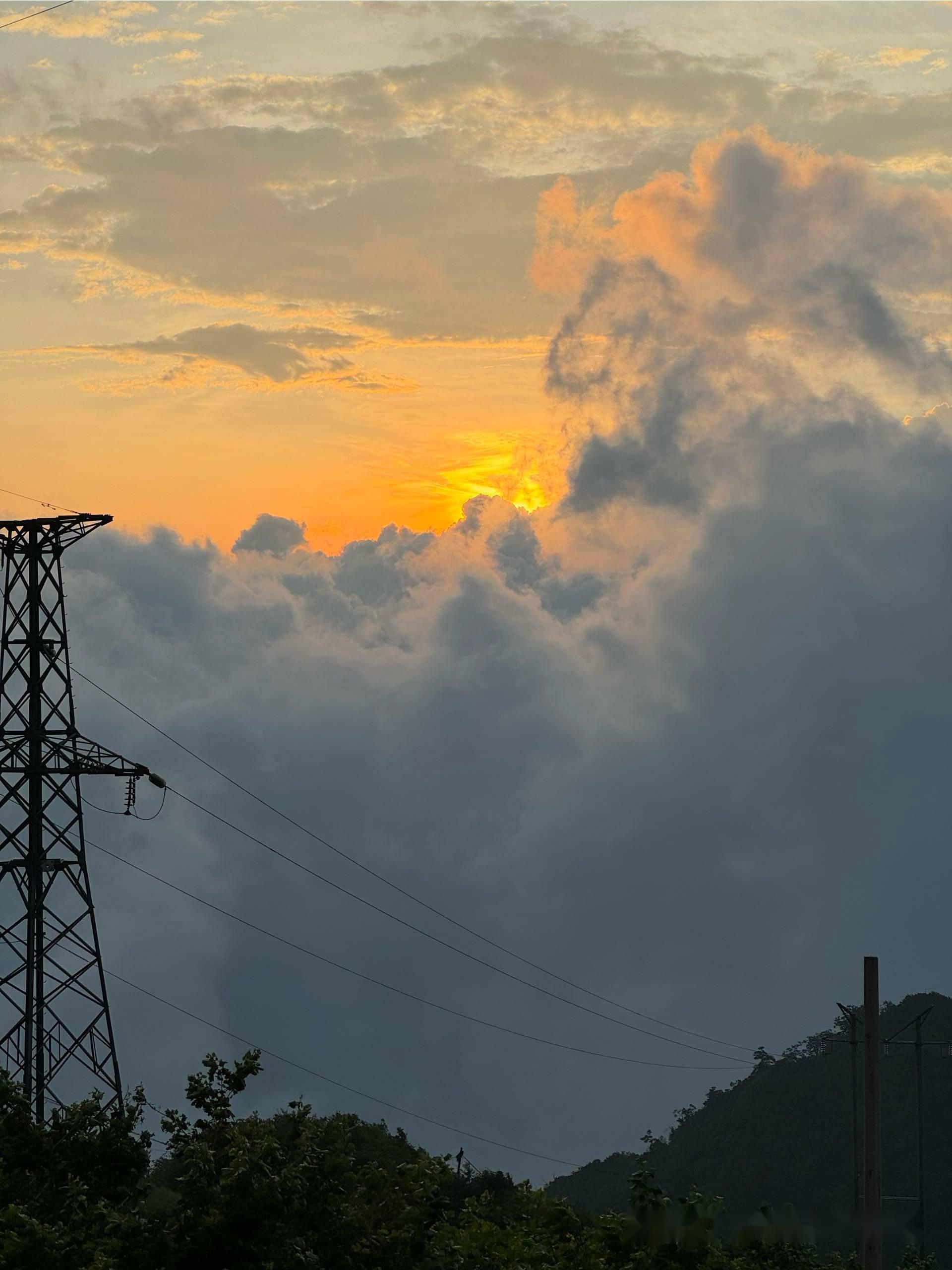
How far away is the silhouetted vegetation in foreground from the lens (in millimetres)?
34875

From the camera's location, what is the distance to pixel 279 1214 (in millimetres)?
35188

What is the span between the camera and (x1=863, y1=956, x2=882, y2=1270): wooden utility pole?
33.6m

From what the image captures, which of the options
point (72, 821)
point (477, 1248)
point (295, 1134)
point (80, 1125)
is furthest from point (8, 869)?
point (477, 1248)

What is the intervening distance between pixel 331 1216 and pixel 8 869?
28.9m

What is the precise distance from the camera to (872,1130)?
3456 cm

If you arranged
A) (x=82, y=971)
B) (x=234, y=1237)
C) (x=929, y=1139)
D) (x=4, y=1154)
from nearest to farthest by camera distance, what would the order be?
1. (x=234, y=1237)
2. (x=4, y=1154)
3. (x=82, y=971)
4. (x=929, y=1139)

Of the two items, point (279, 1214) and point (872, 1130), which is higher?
point (872, 1130)

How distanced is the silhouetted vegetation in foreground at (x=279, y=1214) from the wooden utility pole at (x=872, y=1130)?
258cm

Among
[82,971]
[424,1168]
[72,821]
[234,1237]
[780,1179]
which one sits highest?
[780,1179]

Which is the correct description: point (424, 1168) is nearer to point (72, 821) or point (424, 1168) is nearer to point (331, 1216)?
point (331, 1216)

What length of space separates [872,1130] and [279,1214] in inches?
570

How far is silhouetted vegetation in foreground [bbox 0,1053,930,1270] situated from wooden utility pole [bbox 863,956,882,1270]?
2576 mm

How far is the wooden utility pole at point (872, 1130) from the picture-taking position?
33.6 meters

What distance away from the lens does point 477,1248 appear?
118 ft
